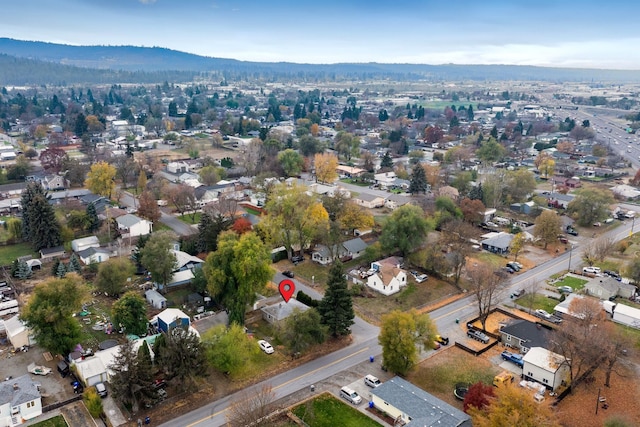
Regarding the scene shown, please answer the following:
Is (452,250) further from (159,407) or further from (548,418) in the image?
(159,407)

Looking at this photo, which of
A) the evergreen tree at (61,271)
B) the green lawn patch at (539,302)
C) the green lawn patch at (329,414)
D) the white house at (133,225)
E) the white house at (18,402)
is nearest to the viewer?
the white house at (18,402)

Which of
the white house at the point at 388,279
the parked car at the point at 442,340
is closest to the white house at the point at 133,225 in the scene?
the white house at the point at 388,279

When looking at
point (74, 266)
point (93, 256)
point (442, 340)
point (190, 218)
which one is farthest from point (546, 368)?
point (190, 218)

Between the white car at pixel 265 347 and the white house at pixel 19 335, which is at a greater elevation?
the white house at pixel 19 335

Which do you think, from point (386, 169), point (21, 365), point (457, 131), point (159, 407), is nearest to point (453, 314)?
point (159, 407)

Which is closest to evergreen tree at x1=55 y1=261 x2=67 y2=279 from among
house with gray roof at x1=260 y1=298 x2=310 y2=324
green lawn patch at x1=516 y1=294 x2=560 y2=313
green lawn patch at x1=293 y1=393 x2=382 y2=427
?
house with gray roof at x1=260 y1=298 x2=310 y2=324

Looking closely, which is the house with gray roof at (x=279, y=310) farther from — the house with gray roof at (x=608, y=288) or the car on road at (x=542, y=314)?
the house with gray roof at (x=608, y=288)
